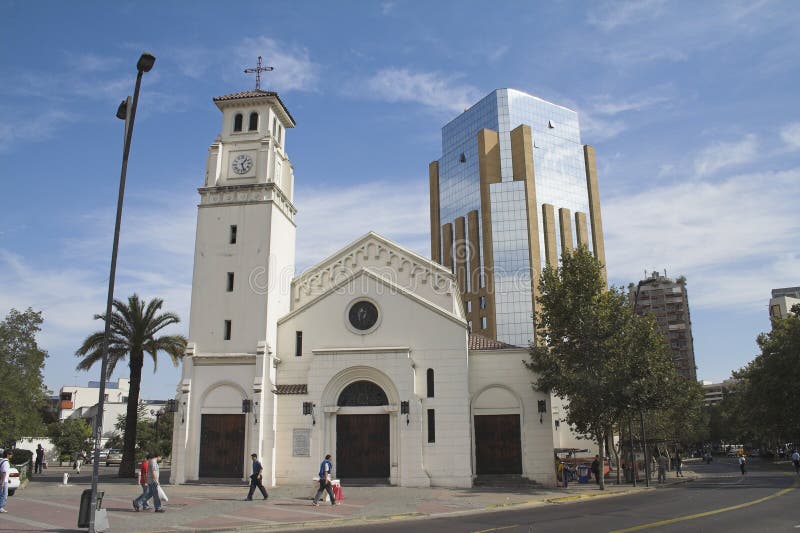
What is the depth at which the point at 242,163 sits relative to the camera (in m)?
32.7

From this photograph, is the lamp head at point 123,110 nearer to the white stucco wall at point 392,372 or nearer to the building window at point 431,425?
the white stucco wall at point 392,372

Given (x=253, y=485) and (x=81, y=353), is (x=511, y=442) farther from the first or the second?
(x=81, y=353)

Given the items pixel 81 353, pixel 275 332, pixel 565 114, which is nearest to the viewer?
pixel 275 332

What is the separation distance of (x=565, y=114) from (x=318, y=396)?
250 feet

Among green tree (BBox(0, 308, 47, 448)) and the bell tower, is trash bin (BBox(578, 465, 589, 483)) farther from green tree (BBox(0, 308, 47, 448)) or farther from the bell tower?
green tree (BBox(0, 308, 47, 448))

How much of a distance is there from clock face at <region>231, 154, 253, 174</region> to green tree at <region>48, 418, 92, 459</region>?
4010cm

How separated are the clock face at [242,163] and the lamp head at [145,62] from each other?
18.0 metres

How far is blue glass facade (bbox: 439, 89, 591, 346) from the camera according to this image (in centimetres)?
7862

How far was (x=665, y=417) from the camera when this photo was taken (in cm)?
4447

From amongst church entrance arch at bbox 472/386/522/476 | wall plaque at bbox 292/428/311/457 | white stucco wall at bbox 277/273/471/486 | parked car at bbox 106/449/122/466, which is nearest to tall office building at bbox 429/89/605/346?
parked car at bbox 106/449/122/466

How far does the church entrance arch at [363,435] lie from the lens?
28594 millimetres

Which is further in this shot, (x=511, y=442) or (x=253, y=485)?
(x=511, y=442)

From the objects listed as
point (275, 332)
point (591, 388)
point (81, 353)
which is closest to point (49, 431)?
point (81, 353)

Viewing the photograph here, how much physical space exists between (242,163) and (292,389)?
12524mm
